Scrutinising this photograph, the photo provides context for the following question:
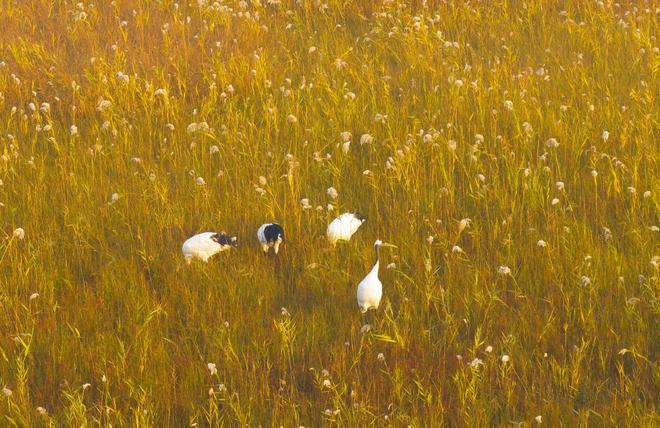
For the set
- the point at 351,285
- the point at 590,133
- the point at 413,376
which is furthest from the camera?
the point at 590,133

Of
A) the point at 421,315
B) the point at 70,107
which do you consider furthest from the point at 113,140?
the point at 421,315

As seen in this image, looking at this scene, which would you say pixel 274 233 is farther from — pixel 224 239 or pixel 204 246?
pixel 204 246

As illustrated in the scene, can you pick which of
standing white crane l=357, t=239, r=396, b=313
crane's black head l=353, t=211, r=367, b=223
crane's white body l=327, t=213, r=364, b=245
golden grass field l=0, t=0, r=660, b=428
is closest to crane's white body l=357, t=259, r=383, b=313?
standing white crane l=357, t=239, r=396, b=313

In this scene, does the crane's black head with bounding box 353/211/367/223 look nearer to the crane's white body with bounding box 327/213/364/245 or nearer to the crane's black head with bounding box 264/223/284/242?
the crane's white body with bounding box 327/213/364/245

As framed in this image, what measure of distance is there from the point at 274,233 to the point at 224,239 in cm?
30

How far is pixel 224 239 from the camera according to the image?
513 centimetres

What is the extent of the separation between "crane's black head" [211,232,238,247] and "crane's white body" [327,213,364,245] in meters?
0.58

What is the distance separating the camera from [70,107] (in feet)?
24.8

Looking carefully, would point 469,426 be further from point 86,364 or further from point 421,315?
point 86,364

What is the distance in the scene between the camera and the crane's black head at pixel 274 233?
5.10m

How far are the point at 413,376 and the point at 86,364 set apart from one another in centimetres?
163

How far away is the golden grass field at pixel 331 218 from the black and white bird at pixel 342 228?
9 centimetres

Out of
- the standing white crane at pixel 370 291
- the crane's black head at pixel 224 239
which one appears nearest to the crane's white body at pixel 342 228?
the crane's black head at pixel 224 239

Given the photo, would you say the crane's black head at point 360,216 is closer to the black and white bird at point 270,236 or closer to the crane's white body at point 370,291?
the black and white bird at point 270,236
